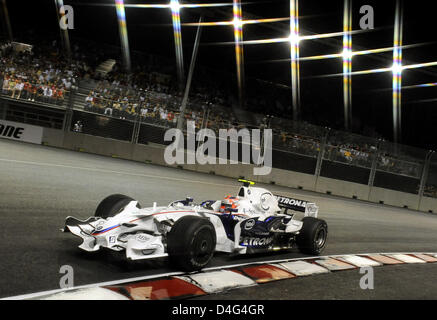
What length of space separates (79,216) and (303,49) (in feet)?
74.5

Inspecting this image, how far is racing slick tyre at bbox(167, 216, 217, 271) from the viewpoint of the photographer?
480cm

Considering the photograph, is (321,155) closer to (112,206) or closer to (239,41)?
(239,41)

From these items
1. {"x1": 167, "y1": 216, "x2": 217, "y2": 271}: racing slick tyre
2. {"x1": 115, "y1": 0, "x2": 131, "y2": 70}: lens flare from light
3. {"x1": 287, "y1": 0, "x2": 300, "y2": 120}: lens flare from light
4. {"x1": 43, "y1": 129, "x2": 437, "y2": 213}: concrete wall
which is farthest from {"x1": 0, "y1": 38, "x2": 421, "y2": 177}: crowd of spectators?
{"x1": 167, "y1": 216, "x2": 217, "y2": 271}: racing slick tyre

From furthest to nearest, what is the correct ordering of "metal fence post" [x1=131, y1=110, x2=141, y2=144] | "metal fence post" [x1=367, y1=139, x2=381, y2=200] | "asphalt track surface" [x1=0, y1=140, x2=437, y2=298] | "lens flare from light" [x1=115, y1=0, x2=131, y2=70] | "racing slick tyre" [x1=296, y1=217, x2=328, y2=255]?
"lens flare from light" [x1=115, y1=0, x2=131, y2=70] < "metal fence post" [x1=367, y1=139, x2=381, y2=200] < "metal fence post" [x1=131, y1=110, x2=141, y2=144] < "racing slick tyre" [x1=296, y1=217, x2=328, y2=255] < "asphalt track surface" [x1=0, y1=140, x2=437, y2=298]

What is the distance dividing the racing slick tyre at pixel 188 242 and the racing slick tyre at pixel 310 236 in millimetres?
2564

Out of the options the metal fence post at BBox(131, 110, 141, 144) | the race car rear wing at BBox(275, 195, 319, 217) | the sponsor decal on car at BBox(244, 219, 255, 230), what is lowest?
the sponsor decal on car at BBox(244, 219, 255, 230)

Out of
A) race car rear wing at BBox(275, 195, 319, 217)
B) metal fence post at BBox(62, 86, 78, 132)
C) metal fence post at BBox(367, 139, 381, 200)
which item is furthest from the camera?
metal fence post at BBox(367, 139, 381, 200)

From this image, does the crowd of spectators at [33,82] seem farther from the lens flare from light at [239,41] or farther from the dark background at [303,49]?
the lens flare from light at [239,41]

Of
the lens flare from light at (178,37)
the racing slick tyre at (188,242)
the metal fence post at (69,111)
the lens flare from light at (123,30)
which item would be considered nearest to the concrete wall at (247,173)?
the metal fence post at (69,111)

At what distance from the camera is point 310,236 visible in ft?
Answer: 23.3

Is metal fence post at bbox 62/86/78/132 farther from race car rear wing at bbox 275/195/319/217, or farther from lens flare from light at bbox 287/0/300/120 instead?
race car rear wing at bbox 275/195/319/217

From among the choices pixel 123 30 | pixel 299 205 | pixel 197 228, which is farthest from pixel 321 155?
pixel 197 228

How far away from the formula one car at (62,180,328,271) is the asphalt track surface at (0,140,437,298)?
0.84ft
